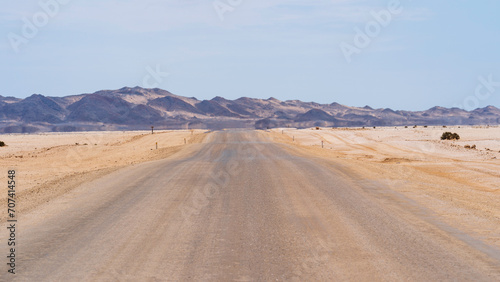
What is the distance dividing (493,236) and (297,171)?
10644 mm

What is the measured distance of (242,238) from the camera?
9.12 meters

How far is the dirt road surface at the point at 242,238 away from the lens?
7215 mm

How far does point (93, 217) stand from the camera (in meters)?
11.2

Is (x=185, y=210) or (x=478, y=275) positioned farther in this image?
(x=185, y=210)

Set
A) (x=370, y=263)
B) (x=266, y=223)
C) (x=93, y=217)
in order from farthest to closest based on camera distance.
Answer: (x=93, y=217) < (x=266, y=223) < (x=370, y=263)

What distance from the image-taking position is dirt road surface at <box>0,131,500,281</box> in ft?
23.7

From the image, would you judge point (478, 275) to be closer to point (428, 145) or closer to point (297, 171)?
point (297, 171)

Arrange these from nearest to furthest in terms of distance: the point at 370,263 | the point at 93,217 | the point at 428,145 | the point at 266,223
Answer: the point at 370,263, the point at 266,223, the point at 93,217, the point at 428,145

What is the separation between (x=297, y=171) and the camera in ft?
64.2

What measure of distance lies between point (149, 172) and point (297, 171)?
5.92 meters

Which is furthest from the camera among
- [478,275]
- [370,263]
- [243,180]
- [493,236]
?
[243,180]

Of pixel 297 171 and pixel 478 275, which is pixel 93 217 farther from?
pixel 297 171

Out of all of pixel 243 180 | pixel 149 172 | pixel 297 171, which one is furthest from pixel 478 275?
pixel 149 172

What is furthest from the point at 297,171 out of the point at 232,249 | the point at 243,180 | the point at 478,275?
the point at 478,275
